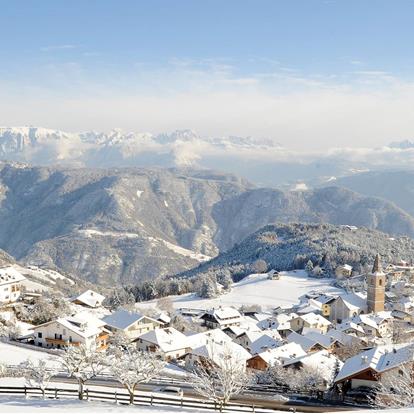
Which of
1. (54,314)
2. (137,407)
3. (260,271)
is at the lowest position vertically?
(260,271)

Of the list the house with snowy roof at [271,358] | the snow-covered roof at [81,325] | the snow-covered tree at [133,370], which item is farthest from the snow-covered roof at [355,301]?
the snow-covered tree at [133,370]

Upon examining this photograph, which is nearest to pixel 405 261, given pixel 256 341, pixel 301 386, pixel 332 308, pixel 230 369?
pixel 332 308

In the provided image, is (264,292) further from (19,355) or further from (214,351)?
(19,355)

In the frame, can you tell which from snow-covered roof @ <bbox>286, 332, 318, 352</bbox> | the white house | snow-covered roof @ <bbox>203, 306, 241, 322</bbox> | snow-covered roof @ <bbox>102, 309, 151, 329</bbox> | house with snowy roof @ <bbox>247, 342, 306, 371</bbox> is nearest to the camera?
house with snowy roof @ <bbox>247, 342, 306, 371</bbox>

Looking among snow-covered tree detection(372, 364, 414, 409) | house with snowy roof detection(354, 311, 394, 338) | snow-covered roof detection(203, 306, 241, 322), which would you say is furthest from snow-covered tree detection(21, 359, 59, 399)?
house with snowy roof detection(354, 311, 394, 338)

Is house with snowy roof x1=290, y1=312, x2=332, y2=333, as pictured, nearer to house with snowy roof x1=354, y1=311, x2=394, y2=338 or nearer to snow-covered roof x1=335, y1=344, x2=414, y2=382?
house with snowy roof x1=354, y1=311, x2=394, y2=338

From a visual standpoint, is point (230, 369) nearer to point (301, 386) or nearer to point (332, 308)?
point (301, 386)
